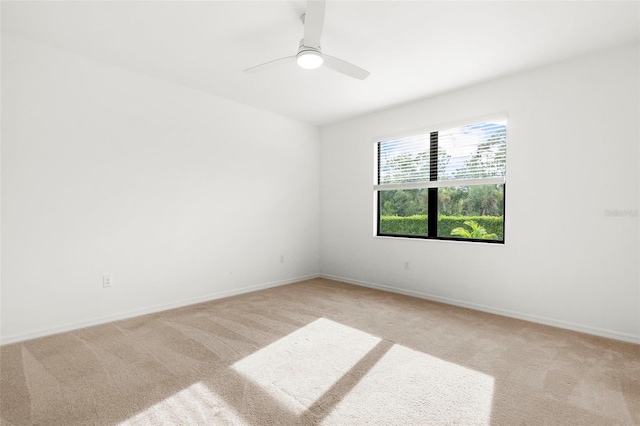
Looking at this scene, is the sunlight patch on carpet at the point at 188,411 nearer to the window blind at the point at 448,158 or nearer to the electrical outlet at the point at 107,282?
the electrical outlet at the point at 107,282

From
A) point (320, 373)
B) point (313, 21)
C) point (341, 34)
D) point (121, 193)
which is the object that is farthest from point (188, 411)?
point (341, 34)

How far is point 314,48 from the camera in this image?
94.3 inches

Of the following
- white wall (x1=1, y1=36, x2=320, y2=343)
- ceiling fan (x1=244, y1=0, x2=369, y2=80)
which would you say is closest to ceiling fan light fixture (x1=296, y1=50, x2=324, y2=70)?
ceiling fan (x1=244, y1=0, x2=369, y2=80)

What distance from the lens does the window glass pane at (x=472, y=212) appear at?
12.1ft

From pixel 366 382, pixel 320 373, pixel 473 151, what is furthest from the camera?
pixel 473 151

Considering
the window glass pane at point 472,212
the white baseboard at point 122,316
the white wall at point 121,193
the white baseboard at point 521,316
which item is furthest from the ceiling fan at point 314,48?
the white baseboard at point 521,316

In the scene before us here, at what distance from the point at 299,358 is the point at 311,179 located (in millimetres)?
3418

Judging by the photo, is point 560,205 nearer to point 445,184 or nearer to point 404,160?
point 445,184

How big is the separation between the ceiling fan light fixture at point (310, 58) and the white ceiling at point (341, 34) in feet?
1.03

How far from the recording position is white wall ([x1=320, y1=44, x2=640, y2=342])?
2824 mm

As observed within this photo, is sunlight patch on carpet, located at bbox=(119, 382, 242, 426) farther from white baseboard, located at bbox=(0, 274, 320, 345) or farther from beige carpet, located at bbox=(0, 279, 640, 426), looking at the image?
white baseboard, located at bbox=(0, 274, 320, 345)

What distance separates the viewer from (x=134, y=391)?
1989 millimetres

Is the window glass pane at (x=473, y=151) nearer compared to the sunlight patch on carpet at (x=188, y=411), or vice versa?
the sunlight patch on carpet at (x=188, y=411)

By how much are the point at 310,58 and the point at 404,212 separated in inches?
109
